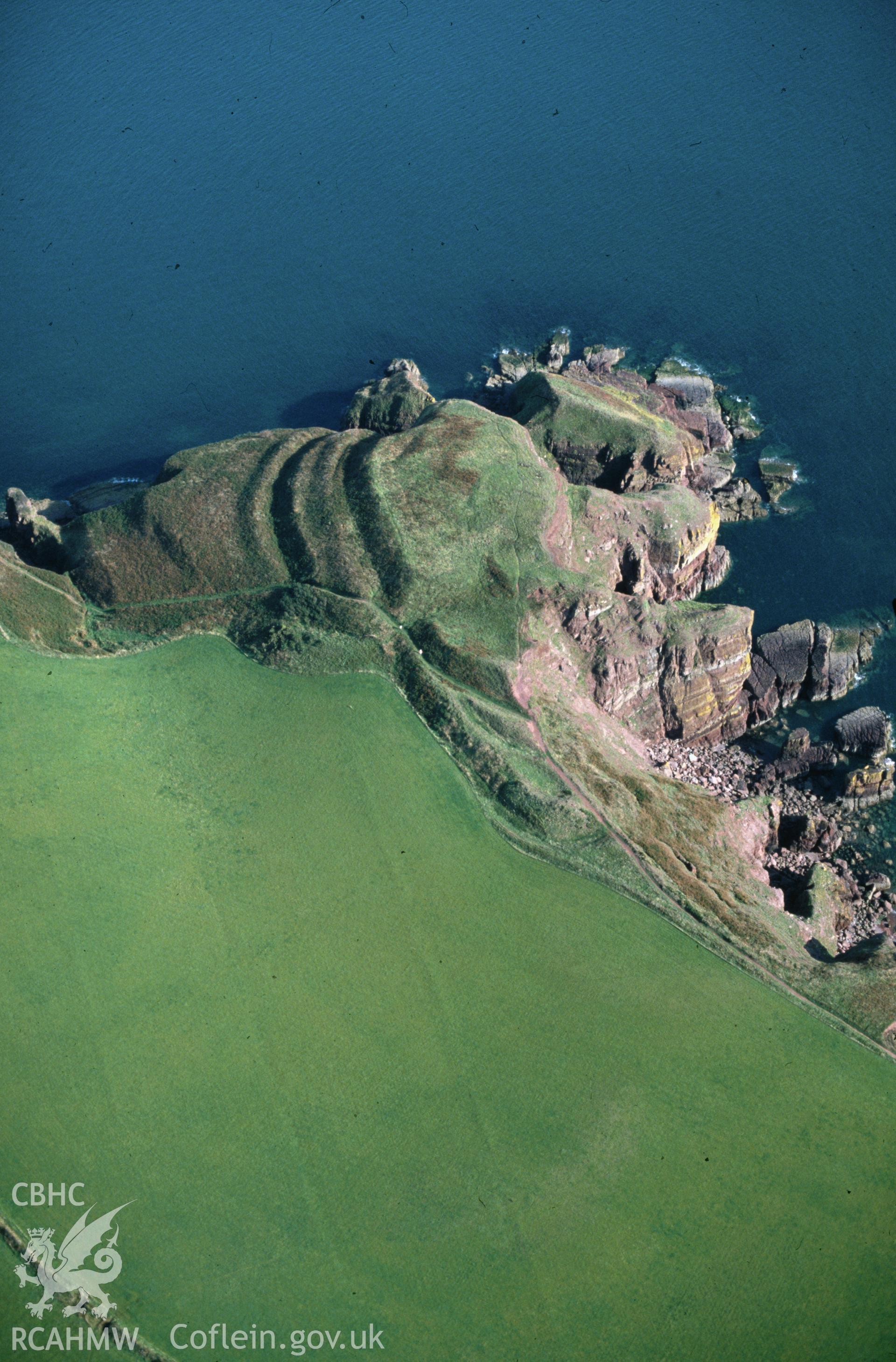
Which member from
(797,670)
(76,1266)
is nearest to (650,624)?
(797,670)

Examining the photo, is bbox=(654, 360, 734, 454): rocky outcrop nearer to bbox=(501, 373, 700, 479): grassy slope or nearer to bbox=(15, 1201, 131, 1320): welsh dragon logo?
bbox=(501, 373, 700, 479): grassy slope

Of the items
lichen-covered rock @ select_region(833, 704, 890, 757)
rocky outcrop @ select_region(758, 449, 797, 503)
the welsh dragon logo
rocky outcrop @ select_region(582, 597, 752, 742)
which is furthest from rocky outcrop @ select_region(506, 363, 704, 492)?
the welsh dragon logo

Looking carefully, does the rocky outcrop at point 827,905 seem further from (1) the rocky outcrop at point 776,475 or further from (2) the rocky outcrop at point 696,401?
(2) the rocky outcrop at point 696,401

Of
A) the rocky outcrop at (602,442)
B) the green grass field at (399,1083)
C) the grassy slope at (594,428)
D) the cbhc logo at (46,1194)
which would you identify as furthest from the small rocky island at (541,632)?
the cbhc logo at (46,1194)

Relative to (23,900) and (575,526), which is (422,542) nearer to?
(575,526)

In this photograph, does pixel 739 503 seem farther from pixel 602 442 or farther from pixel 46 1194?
pixel 46 1194

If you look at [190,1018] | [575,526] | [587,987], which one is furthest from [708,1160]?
[575,526]
